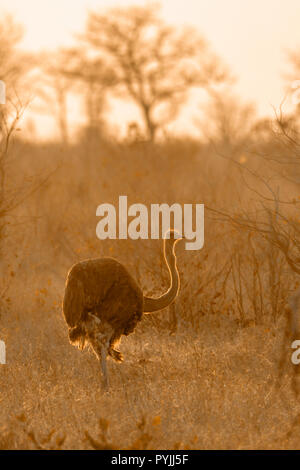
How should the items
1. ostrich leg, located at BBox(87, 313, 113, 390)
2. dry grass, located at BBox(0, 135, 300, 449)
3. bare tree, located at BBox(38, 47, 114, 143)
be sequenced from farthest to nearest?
bare tree, located at BBox(38, 47, 114, 143), ostrich leg, located at BBox(87, 313, 113, 390), dry grass, located at BBox(0, 135, 300, 449)

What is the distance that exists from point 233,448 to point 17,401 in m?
1.93

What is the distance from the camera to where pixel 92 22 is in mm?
27562

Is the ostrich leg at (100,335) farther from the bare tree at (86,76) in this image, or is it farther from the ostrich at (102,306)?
the bare tree at (86,76)

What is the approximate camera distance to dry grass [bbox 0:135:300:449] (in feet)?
18.1

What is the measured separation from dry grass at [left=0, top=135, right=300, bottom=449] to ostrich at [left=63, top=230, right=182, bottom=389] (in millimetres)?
363

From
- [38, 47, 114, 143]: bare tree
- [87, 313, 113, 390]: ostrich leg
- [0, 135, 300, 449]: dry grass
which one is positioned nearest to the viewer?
[0, 135, 300, 449]: dry grass

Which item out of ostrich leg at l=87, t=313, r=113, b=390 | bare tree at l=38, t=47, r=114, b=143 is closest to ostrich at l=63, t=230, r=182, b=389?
ostrich leg at l=87, t=313, r=113, b=390

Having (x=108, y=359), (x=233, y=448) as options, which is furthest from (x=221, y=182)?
(x=233, y=448)

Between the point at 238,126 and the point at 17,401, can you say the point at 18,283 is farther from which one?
the point at 238,126

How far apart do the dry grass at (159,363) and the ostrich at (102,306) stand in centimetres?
36

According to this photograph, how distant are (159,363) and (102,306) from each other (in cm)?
80

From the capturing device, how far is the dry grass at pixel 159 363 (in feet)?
18.1

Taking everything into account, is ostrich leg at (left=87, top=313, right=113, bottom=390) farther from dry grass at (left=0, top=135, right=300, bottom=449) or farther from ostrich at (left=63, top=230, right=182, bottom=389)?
dry grass at (left=0, top=135, right=300, bottom=449)

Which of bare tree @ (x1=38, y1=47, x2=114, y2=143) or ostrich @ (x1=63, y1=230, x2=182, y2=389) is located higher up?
bare tree @ (x1=38, y1=47, x2=114, y2=143)
